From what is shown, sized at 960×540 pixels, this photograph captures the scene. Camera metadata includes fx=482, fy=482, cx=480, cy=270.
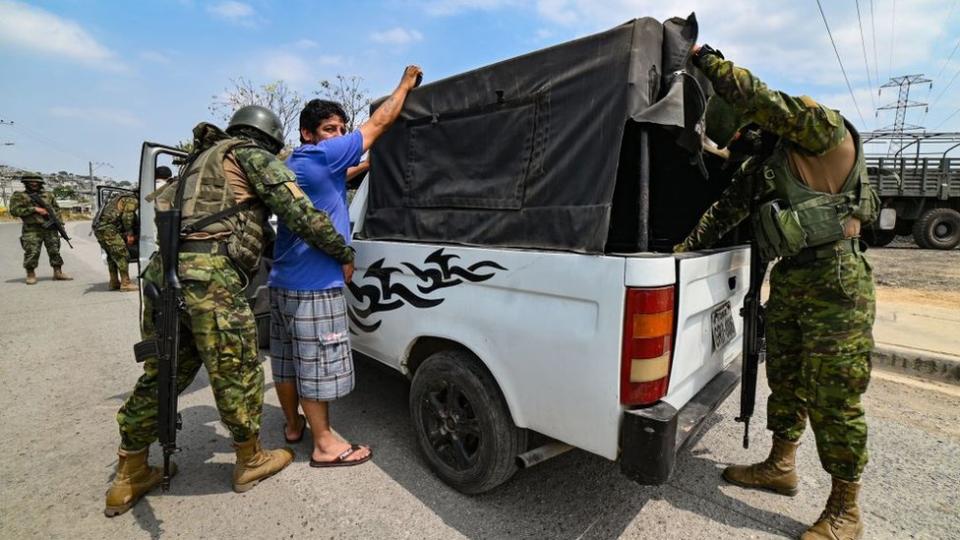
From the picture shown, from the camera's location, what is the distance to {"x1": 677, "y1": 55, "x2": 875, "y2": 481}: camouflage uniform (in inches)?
81.9

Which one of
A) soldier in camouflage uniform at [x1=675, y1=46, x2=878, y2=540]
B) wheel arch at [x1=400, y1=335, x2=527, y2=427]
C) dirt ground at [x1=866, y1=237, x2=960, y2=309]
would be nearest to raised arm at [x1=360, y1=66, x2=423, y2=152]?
wheel arch at [x1=400, y1=335, x2=527, y2=427]

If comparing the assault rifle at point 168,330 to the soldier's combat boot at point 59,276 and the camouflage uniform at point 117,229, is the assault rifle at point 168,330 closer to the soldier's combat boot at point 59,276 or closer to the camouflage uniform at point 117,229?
the camouflage uniform at point 117,229

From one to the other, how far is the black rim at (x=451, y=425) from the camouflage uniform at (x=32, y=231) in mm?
10680

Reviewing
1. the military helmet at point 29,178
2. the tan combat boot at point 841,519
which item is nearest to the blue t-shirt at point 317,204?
the tan combat boot at point 841,519

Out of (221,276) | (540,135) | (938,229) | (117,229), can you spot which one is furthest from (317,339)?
(938,229)

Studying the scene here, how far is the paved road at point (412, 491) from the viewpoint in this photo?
2.32 m

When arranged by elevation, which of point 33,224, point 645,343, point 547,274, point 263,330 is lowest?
point 263,330

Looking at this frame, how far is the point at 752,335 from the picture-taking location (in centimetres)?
257

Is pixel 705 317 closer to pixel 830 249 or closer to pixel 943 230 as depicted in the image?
pixel 830 249

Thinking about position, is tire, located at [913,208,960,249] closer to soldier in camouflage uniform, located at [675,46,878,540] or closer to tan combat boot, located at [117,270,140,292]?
soldier in camouflage uniform, located at [675,46,878,540]

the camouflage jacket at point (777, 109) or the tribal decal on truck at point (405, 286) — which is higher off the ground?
the camouflage jacket at point (777, 109)

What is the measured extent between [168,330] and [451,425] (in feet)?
4.83

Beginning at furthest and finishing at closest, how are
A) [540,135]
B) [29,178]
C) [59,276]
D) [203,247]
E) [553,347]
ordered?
[59,276] < [29,178] < [203,247] < [540,135] < [553,347]

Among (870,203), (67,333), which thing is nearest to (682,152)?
(870,203)
